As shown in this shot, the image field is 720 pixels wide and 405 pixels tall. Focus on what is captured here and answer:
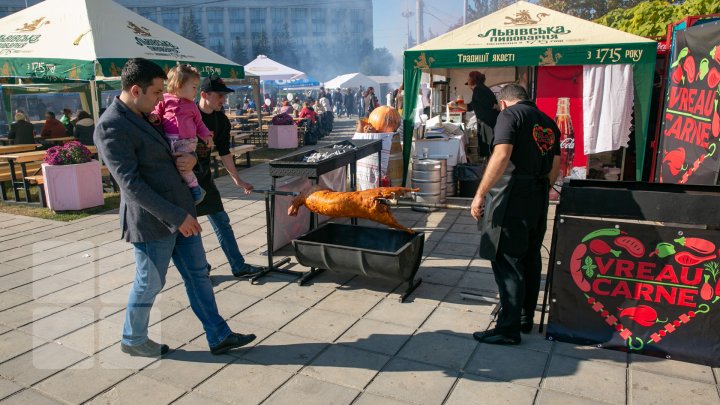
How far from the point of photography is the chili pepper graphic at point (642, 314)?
3.54 m

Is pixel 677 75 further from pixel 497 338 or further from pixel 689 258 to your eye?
pixel 497 338

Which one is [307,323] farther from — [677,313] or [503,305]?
[677,313]

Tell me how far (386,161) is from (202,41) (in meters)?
88.6

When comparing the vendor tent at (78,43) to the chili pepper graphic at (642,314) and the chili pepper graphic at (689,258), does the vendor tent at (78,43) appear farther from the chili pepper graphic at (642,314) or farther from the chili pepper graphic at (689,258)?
the chili pepper graphic at (689,258)

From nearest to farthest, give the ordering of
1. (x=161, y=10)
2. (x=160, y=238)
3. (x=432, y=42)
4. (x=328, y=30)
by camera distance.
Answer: (x=160, y=238) < (x=432, y=42) < (x=161, y=10) < (x=328, y=30)

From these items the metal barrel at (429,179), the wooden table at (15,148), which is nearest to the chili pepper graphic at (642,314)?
the metal barrel at (429,179)

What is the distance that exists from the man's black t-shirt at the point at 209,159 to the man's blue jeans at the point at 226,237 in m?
0.13

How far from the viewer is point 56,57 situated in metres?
9.24

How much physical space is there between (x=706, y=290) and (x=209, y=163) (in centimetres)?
440

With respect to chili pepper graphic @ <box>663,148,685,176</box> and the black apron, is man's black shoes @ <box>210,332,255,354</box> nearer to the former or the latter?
Result: the black apron

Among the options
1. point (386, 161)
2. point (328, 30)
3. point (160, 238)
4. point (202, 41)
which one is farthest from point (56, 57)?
point (328, 30)

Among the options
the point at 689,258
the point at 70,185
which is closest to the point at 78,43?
the point at 70,185

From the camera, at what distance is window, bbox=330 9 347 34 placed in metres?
117

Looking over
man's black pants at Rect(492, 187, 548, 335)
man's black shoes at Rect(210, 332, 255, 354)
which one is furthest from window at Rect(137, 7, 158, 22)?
man's black pants at Rect(492, 187, 548, 335)
